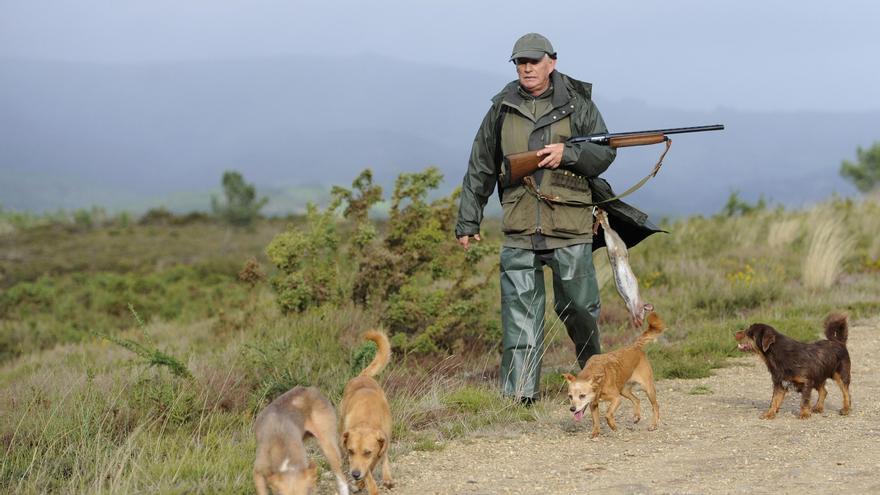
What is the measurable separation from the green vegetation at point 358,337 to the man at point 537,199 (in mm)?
662

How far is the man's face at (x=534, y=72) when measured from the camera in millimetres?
7199

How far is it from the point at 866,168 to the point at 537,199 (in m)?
46.4

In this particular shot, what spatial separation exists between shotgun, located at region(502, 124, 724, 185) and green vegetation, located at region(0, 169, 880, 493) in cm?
175

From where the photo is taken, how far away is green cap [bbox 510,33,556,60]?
716cm

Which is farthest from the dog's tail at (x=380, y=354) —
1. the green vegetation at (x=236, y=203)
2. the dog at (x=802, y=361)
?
the green vegetation at (x=236, y=203)

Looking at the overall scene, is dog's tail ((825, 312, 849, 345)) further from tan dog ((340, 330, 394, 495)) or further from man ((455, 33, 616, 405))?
tan dog ((340, 330, 394, 495))

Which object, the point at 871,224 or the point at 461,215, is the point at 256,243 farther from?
the point at 461,215

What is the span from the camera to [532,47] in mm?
7188

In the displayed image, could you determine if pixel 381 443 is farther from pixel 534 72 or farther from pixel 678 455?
pixel 534 72

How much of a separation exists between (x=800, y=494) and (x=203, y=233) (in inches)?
1788

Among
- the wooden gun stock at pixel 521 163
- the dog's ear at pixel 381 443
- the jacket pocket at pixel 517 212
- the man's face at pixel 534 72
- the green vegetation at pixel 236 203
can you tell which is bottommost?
the green vegetation at pixel 236 203

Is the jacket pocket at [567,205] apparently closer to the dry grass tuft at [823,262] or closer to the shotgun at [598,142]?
the shotgun at [598,142]

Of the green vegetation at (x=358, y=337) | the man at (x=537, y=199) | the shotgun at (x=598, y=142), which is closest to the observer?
the green vegetation at (x=358, y=337)

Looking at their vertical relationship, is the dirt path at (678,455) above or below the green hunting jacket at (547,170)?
below
